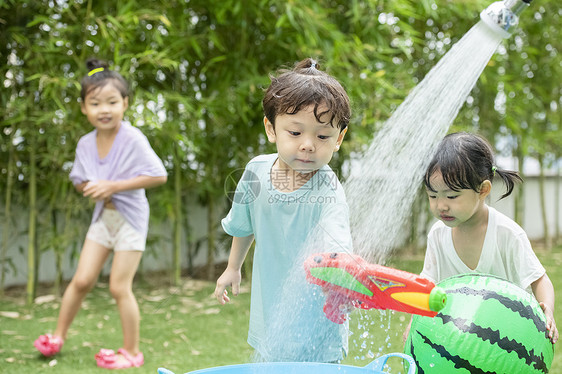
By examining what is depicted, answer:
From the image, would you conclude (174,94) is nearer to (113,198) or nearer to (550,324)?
(113,198)

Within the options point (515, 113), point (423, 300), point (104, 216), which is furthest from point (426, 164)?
point (515, 113)

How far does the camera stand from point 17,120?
425 cm

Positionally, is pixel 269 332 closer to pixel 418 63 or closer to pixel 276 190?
pixel 276 190

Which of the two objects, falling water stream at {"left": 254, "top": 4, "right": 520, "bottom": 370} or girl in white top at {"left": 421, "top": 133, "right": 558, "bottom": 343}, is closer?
falling water stream at {"left": 254, "top": 4, "right": 520, "bottom": 370}

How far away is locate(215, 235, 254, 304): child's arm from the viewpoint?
2.21 m

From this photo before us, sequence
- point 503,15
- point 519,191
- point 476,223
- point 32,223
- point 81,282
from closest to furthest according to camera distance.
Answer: point 476,223 < point 503,15 < point 81,282 < point 32,223 < point 519,191

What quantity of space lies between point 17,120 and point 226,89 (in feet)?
4.43

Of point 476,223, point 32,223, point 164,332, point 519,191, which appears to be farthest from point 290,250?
point 519,191

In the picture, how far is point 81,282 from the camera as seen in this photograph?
11.0ft

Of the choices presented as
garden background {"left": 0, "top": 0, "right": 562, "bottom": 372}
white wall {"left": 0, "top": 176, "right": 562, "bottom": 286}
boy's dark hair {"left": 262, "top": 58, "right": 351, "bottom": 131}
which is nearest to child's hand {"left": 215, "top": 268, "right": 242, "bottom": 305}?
boy's dark hair {"left": 262, "top": 58, "right": 351, "bottom": 131}

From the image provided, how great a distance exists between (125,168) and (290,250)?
1.54 m

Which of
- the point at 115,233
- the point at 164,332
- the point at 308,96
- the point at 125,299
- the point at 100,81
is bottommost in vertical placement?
the point at 164,332

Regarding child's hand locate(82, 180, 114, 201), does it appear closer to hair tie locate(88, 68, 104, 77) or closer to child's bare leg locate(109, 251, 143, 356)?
child's bare leg locate(109, 251, 143, 356)

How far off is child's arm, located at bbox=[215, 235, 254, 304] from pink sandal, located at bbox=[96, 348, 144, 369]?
1208 millimetres
